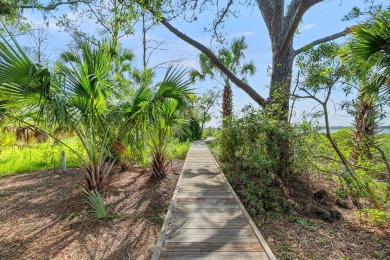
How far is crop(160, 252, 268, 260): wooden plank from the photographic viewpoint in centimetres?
246

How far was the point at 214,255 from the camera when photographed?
2.52m

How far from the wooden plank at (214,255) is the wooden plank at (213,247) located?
0.06 metres

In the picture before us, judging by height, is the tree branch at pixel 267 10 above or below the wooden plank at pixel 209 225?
above

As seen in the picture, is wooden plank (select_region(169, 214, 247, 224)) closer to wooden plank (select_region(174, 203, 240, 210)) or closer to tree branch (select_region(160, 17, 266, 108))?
wooden plank (select_region(174, 203, 240, 210))

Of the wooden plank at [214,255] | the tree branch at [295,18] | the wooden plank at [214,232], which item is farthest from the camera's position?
the tree branch at [295,18]

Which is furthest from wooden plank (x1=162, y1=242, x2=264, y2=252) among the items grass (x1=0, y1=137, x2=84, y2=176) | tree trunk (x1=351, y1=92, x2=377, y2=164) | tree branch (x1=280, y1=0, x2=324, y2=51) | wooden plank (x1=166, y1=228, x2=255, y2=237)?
grass (x1=0, y1=137, x2=84, y2=176)

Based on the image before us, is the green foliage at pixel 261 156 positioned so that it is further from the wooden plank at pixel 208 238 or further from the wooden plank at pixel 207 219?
the wooden plank at pixel 208 238

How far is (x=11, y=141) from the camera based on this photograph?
808cm

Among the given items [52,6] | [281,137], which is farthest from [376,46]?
[52,6]

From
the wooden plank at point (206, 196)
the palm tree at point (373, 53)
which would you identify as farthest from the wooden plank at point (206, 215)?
the palm tree at point (373, 53)

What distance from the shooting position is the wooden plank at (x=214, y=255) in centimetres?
246

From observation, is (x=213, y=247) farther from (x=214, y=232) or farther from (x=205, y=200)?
(x=205, y=200)

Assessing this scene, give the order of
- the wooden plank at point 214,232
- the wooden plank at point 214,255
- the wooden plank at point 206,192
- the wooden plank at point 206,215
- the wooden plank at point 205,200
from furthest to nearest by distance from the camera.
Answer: the wooden plank at point 206,192
the wooden plank at point 205,200
the wooden plank at point 206,215
the wooden plank at point 214,232
the wooden plank at point 214,255

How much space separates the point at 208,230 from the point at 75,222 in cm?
210
